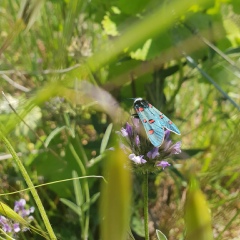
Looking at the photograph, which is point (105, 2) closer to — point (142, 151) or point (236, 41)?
point (236, 41)

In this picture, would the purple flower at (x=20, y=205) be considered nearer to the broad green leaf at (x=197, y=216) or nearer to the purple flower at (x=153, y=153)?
the purple flower at (x=153, y=153)

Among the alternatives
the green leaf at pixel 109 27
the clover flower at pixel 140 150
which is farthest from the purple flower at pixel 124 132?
the green leaf at pixel 109 27

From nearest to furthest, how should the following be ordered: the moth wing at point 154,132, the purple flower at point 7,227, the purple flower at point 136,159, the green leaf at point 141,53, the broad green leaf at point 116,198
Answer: the broad green leaf at point 116,198 < the moth wing at point 154,132 < the purple flower at point 136,159 < the purple flower at point 7,227 < the green leaf at point 141,53

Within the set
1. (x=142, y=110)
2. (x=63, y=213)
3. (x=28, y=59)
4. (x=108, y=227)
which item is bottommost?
(x=63, y=213)

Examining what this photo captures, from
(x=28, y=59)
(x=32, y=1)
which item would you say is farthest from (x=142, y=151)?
(x=28, y=59)

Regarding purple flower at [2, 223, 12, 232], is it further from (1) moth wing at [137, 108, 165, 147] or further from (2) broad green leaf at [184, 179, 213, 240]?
(2) broad green leaf at [184, 179, 213, 240]

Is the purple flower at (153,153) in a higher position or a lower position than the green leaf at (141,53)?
higher

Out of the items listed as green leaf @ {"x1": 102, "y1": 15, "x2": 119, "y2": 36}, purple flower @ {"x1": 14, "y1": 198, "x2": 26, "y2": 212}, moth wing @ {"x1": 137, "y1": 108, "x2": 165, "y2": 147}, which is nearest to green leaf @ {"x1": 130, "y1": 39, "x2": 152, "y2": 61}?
green leaf @ {"x1": 102, "y1": 15, "x2": 119, "y2": 36}

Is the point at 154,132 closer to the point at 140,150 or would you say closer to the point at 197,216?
the point at 140,150

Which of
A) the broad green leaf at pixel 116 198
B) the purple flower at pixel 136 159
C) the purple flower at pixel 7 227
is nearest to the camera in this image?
the broad green leaf at pixel 116 198

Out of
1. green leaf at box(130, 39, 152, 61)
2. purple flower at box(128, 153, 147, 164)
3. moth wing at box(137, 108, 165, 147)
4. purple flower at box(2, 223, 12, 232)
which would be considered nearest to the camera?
moth wing at box(137, 108, 165, 147)

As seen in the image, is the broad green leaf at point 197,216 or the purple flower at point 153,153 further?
the purple flower at point 153,153
